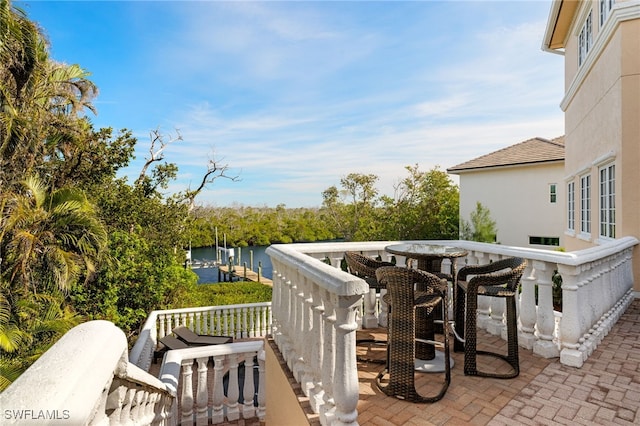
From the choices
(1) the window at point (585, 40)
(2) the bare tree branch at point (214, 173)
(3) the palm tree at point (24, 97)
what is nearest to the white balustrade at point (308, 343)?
(1) the window at point (585, 40)

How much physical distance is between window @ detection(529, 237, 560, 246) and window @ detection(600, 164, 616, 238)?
34.6 feet

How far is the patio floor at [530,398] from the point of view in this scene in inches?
92.6

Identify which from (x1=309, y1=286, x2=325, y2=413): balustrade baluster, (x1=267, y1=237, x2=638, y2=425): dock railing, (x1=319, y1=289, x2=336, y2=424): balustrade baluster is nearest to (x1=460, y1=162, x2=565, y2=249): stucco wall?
(x1=267, y1=237, x2=638, y2=425): dock railing

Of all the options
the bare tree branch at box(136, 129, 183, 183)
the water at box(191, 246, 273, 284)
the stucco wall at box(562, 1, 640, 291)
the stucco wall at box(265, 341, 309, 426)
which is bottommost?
the water at box(191, 246, 273, 284)

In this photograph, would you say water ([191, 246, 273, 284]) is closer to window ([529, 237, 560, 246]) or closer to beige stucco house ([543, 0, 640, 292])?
window ([529, 237, 560, 246])

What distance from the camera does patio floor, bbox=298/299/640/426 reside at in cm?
235

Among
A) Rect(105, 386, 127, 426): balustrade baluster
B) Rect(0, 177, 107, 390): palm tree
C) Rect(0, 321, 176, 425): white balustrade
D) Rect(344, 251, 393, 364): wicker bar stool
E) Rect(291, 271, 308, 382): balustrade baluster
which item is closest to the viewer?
Rect(0, 321, 176, 425): white balustrade

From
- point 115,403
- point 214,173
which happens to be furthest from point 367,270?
point 214,173

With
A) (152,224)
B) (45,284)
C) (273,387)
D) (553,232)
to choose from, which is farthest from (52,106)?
(553,232)

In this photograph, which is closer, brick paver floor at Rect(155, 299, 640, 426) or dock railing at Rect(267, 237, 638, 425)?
dock railing at Rect(267, 237, 638, 425)

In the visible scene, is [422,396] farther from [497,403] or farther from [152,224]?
[152,224]

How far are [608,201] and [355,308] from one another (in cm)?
755

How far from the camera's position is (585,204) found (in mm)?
8922

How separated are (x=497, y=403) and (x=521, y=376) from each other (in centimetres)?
57
